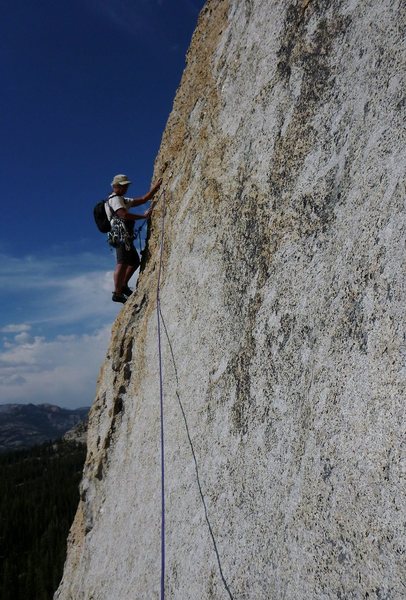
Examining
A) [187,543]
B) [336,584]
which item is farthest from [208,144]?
[336,584]

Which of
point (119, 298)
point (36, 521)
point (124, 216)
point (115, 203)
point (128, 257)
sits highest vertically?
point (115, 203)

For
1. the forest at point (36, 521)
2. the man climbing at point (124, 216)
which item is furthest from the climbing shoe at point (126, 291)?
the forest at point (36, 521)

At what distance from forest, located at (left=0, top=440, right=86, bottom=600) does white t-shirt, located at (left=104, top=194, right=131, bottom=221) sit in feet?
149

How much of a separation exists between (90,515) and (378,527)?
264 inches

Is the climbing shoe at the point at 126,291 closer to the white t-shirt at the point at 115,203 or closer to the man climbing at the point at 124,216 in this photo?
the man climbing at the point at 124,216

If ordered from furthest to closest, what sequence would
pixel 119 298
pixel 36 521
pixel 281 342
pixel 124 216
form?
pixel 36 521, pixel 119 298, pixel 124 216, pixel 281 342

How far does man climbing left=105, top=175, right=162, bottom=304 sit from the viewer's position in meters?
9.53

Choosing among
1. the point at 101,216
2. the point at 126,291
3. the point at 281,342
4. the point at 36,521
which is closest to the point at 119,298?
the point at 126,291

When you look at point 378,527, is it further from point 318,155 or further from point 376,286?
point 318,155

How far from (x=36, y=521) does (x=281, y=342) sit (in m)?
70.5

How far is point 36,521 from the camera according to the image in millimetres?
62906

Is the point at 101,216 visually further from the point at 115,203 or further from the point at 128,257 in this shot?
the point at 128,257

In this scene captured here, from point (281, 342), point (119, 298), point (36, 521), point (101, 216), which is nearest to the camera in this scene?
point (281, 342)

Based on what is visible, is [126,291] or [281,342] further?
[126,291]
